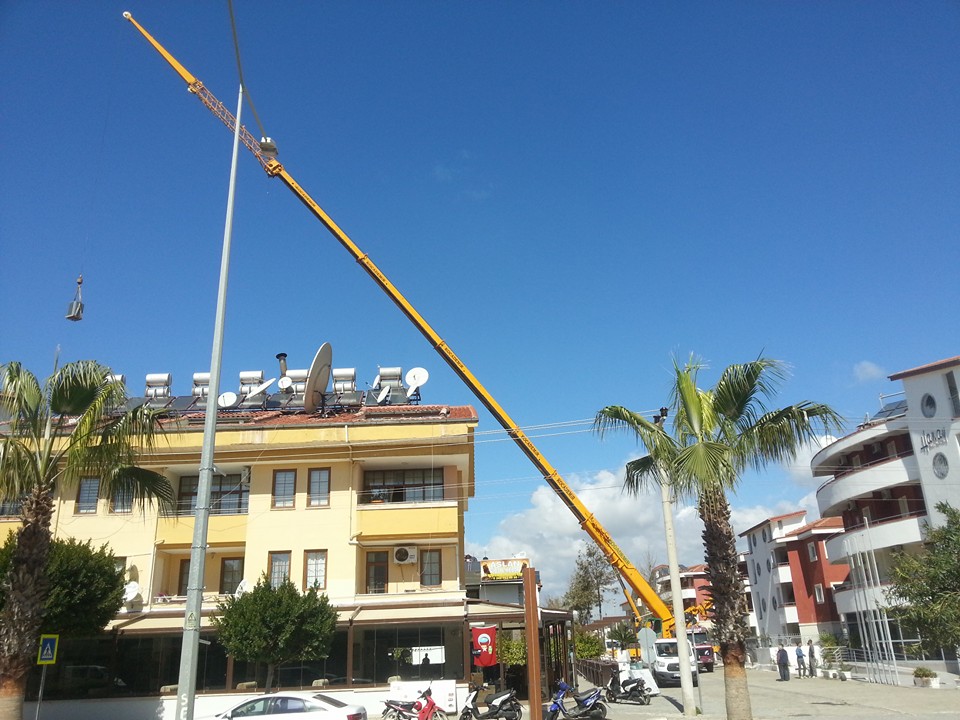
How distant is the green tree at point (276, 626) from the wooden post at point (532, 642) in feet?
56.1

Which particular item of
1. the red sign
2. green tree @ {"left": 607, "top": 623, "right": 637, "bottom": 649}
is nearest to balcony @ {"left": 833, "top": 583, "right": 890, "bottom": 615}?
green tree @ {"left": 607, "top": 623, "right": 637, "bottom": 649}

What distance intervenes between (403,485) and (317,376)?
6554 millimetres

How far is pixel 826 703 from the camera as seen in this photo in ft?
83.6

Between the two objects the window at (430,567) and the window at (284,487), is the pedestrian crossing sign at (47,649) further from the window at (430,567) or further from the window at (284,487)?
the window at (430,567)

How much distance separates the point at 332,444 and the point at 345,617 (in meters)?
6.56

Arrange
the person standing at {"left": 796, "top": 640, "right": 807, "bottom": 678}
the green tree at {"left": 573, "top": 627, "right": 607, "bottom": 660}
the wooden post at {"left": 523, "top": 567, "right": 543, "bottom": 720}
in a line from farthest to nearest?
1. the green tree at {"left": 573, "top": 627, "right": 607, "bottom": 660}
2. the person standing at {"left": 796, "top": 640, "right": 807, "bottom": 678}
3. the wooden post at {"left": 523, "top": 567, "right": 543, "bottom": 720}

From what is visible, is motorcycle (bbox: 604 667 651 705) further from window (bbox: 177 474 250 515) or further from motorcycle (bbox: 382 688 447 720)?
window (bbox: 177 474 250 515)

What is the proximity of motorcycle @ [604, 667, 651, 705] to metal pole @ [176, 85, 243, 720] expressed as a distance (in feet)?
63.0

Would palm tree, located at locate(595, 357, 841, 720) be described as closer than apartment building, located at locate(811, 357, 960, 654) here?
Yes

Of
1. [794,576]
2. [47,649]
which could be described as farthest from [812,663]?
[47,649]

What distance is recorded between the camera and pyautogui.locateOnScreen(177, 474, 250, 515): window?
3117 cm

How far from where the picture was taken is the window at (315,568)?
29.4m

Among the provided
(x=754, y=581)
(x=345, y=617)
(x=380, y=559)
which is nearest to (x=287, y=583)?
(x=345, y=617)

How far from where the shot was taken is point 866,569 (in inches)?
1578
